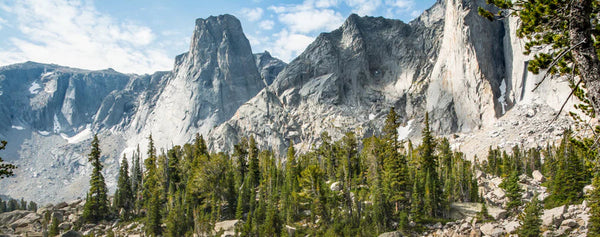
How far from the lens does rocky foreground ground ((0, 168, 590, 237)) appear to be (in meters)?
38.7

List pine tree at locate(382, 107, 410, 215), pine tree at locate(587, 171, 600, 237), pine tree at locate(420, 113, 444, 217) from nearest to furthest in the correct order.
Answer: pine tree at locate(587, 171, 600, 237) → pine tree at locate(382, 107, 410, 215) → pine tree at locate(420, 113, 444, 217)

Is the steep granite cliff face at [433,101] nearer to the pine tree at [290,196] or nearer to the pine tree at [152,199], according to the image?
the pine tree at [152,199]

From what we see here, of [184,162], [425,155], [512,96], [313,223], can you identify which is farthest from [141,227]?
[512,96]

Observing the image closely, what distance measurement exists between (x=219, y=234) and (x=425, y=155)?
32.1 m

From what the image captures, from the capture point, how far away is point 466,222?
152ft

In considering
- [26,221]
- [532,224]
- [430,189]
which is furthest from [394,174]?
[26,221]

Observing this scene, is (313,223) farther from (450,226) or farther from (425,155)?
(425,155)

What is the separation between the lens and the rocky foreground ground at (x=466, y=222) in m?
38.7

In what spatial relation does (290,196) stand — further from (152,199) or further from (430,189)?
(152,199)

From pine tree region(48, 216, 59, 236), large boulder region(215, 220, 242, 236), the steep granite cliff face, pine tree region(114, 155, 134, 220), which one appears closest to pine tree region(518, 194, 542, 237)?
large boulder region(215, 220, 242, 236)

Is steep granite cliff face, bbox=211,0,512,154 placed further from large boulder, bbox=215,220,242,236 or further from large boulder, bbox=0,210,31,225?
large boulder, bbox=215,220,242,236

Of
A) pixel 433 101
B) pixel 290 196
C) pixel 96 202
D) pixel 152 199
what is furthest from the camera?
pixel 433 101

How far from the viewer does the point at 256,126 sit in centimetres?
19488

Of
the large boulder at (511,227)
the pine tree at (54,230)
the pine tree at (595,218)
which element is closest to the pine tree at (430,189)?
the large boulder at (511,227)
